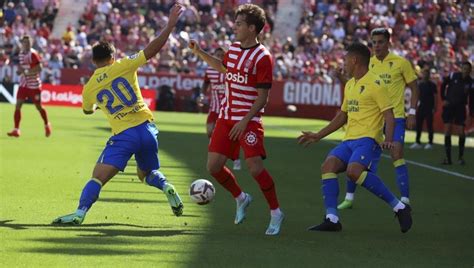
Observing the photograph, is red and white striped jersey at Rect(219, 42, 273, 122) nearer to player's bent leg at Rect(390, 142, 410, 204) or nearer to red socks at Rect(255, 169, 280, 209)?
red socks at Rect(255, 169, 280, 209)

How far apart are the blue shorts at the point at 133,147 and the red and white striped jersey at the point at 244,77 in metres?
0.89

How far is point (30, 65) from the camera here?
975 inches

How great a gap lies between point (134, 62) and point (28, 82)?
47.2 ft

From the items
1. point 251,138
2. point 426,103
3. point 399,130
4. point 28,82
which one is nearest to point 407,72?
point 399,130

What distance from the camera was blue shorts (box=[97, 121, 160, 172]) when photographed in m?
11.1

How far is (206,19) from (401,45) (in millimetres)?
8973

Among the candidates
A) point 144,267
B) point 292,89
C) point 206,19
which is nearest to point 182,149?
point 144,267

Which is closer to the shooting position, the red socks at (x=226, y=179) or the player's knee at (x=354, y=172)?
the player's knee at (x=354, y=172)

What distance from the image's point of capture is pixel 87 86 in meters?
11.3

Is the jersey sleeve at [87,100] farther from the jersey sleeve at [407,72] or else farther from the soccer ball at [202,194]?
the jersey sleeve at [407,72]

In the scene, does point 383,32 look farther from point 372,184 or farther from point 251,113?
point 251,113

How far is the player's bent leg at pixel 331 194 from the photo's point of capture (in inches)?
440

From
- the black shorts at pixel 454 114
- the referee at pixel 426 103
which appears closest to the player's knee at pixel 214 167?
the black shorts at pixel 454 114

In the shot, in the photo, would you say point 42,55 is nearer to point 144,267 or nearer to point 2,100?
point 2,100
